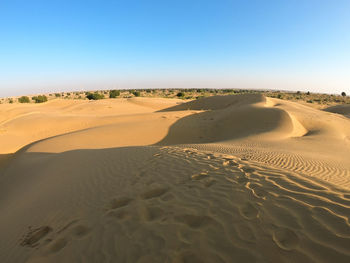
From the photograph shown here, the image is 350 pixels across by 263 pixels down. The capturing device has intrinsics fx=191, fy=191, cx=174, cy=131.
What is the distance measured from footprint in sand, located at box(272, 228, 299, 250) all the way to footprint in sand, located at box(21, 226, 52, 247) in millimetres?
3314

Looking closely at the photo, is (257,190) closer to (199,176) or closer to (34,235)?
(199,176)

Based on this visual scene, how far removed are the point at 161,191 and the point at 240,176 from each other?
64.4 inches

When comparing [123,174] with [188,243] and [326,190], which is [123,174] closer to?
[188,243]

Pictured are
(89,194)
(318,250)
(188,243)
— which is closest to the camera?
(318,250)

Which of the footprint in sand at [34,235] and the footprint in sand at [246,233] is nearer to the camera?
the footprint in sand at [246,233]

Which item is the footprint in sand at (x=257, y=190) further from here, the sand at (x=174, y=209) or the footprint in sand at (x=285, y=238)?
the footprint in sand at (x=285, y=238)

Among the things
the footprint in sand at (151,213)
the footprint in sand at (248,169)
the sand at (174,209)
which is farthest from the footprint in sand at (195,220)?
the footprint in sand at (248,169)

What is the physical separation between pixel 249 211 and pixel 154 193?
1.73m

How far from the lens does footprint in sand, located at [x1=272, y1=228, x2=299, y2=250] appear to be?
2054 mm

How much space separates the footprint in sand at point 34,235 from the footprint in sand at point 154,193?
5.23 ft

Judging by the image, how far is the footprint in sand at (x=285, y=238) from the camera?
205cm

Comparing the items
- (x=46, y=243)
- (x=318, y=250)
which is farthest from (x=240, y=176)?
(x=46, y=243)

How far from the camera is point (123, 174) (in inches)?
189

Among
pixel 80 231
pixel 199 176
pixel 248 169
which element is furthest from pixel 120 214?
pixel 248 169
